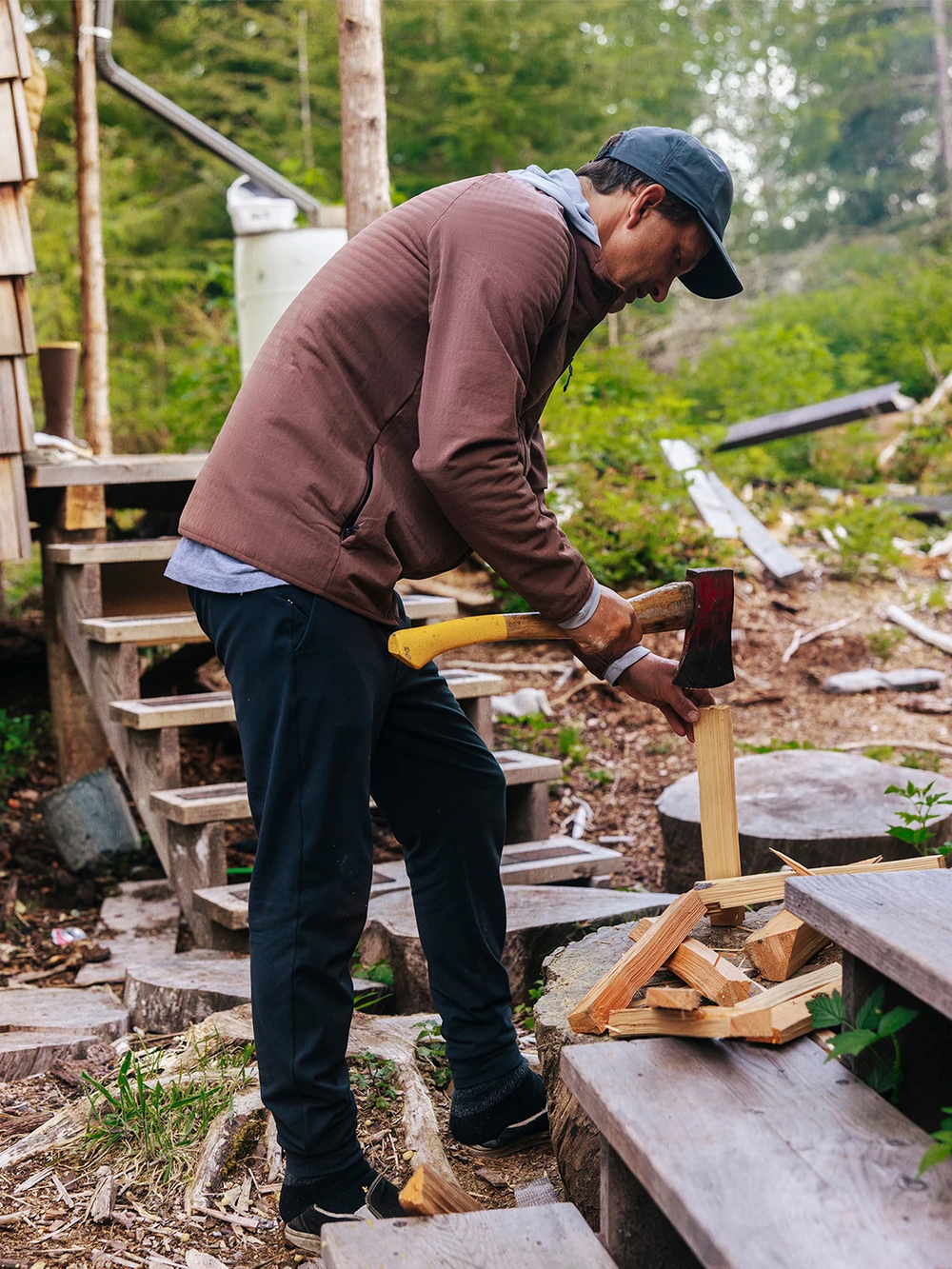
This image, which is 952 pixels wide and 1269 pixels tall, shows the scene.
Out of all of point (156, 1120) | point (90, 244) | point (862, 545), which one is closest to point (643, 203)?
point (156, 1120)

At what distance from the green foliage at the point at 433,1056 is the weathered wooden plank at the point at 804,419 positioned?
8266 millimetres

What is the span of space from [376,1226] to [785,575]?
20.7ft

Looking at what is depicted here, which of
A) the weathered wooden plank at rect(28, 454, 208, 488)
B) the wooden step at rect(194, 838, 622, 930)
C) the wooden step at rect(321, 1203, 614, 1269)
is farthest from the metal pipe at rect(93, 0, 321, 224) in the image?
the wooden step at rect(321, 1203, 614, 1269)

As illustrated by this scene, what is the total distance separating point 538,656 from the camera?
6477 mm

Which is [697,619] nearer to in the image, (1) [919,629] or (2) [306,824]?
(2) [306,824]

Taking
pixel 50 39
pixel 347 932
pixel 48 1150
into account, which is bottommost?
pixel 48 1150

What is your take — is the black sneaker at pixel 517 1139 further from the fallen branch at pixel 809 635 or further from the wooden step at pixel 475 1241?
the fallen branch at pixel 809 635

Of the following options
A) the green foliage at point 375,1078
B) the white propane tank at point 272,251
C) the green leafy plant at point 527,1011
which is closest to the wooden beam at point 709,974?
the green foliage at point 375,1078

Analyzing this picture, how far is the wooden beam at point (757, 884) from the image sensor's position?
2365 millimetres

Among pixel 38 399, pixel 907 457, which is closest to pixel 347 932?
pixel 907 457

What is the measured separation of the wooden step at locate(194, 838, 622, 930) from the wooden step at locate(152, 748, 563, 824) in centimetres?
22

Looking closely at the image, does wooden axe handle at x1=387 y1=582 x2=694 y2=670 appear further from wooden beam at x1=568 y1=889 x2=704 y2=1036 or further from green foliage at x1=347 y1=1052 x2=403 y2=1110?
green foliage at x1=347 y1=1052 x2=403 y2=1110

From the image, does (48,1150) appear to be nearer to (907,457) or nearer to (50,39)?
(907,457)

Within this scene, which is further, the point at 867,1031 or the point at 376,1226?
the point at 376,1226
